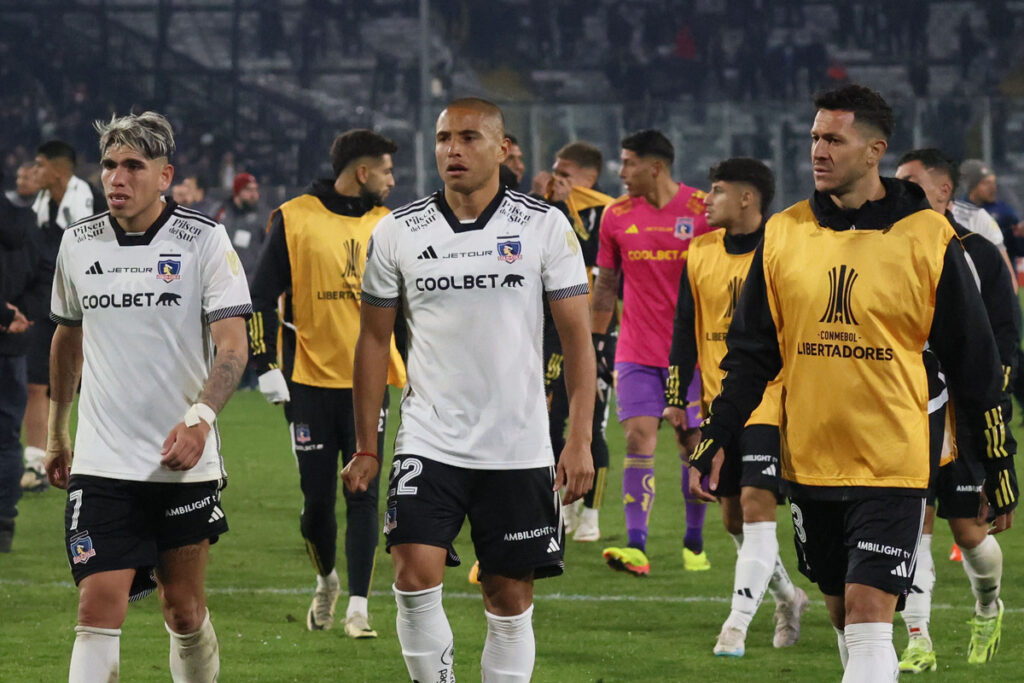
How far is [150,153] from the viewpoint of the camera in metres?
4.82

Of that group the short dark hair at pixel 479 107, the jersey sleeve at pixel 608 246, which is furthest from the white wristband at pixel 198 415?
the jersey sleeve at pixel 608 246

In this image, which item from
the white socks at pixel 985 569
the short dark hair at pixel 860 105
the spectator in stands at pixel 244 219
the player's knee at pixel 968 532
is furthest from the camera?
the spectator in stands at pixel 244 219

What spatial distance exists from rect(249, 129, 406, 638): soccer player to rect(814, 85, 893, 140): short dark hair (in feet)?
9.50

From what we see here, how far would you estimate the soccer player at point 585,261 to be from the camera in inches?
363

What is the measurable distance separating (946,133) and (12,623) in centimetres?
2333

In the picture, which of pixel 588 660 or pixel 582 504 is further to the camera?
pixel 582 504

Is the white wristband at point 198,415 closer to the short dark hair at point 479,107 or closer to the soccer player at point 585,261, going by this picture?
→ the short dark hair at point 479,107

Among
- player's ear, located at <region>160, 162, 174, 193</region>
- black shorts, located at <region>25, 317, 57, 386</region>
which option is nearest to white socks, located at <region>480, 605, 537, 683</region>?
player's ear, located at <region>160, 162, 174, 193</region>

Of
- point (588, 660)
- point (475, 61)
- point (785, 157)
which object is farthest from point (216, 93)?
point (588, 660)

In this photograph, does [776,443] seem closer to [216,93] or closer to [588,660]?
[588,660]

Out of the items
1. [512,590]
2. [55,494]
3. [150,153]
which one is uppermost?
[150,153]

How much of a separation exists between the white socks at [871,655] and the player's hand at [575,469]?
0.86 m

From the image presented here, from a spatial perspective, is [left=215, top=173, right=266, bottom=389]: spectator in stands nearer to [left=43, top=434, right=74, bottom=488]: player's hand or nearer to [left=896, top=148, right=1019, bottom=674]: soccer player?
[left=896, top=148, right=1019, bottom=674]: soccer player

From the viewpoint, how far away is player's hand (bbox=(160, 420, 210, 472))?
451 centimetres
